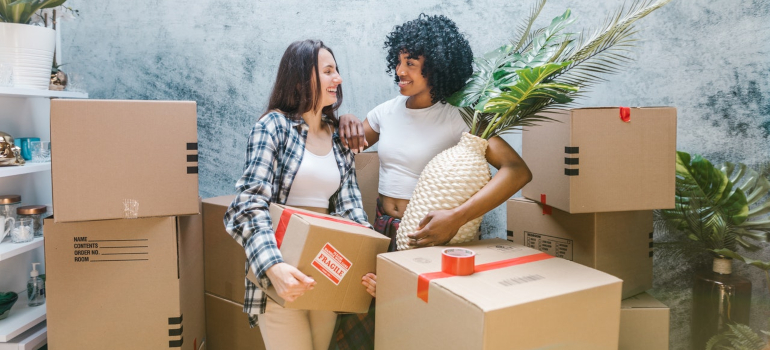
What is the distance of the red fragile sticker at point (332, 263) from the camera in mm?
1365

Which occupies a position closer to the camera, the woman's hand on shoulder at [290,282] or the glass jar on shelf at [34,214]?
the woman's hand on shoulder at [290,282]

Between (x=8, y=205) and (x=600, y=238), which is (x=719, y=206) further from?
(x=8, y=205)

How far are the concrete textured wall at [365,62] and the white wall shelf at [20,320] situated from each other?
2.88 feet

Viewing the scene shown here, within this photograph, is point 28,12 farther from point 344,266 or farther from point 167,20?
point 344,266

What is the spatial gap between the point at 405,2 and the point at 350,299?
1559 millimetres

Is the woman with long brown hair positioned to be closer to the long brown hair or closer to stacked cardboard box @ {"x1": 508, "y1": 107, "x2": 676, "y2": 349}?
the long brown hair

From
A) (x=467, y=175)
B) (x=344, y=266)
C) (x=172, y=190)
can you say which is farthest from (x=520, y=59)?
(x=172, y=190)

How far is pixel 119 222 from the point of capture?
1771 mm

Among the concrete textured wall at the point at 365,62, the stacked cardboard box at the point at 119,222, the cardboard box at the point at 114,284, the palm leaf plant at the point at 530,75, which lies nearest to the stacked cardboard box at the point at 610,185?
the palm leaf plant at the point at 530,75

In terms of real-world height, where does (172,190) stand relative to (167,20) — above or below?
below

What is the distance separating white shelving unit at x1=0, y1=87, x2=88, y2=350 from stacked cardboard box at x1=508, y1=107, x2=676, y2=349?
6.36ft

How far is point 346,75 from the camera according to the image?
98.8 inches

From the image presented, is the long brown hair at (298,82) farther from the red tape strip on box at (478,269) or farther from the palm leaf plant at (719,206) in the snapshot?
the palm leaf plant at (719,206)

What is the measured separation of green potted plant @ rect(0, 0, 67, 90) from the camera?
1861 millimetres
